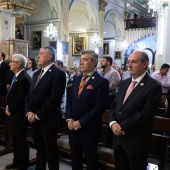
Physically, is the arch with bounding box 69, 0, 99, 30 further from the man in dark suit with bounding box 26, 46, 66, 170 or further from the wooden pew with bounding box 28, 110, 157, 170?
the man in dark suit with bounding box 26, 46, 66, 170

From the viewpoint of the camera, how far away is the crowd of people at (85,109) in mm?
2025

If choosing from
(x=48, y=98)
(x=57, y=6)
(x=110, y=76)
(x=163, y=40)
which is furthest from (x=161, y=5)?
(x=57, y=6)

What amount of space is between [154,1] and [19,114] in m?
6.27

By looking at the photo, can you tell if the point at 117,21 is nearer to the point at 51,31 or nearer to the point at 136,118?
the point at 51,31

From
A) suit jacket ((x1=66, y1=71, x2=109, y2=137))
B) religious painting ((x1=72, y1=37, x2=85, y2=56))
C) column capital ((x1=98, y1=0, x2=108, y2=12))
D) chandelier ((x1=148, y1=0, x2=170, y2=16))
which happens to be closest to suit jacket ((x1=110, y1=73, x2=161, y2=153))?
suit jacket ((x1=66, y1=71, x2=109, y2=137))

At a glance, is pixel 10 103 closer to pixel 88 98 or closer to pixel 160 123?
pixel 88 98

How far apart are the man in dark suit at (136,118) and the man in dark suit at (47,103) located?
0.77 m

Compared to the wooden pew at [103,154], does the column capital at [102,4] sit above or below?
above

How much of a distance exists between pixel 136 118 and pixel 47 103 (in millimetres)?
1024

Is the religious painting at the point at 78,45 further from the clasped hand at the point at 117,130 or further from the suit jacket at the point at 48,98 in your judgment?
the clasped hand at the point at 117,130

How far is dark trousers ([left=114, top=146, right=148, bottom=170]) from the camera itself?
2.00 meters

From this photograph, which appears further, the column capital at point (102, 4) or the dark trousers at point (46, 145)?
the column capital at point (102, 4)

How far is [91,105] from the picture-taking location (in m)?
2.41

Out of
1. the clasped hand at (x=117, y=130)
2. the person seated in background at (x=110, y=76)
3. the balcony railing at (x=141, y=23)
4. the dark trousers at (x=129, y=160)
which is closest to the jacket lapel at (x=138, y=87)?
the clasped hand at (x=117, y=130)
